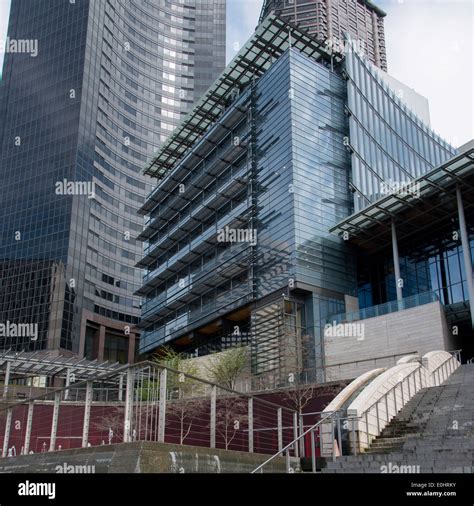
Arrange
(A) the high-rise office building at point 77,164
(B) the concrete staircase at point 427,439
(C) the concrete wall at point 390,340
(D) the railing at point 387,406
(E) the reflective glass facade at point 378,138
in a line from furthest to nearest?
(A) the high-rise office building at point 77,164
(E) the reflective glass facade at point 378,138
(C) the concrete wall at point 390,340
(D) the railing at point 387,406
(B) the concrete staircase at point 427,439

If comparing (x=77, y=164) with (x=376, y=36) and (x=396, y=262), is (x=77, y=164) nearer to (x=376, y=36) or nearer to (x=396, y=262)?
(x=396, y=262)

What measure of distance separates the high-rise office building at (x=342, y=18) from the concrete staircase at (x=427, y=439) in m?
133

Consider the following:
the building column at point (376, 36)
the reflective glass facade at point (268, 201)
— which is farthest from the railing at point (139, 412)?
the building column at point (376, 36)

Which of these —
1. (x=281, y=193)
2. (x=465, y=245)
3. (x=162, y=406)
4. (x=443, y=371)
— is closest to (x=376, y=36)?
(x=281, y=193)

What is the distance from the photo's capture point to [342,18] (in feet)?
506

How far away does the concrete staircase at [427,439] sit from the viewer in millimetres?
12117

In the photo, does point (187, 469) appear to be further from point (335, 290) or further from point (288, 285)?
point (335, 290)

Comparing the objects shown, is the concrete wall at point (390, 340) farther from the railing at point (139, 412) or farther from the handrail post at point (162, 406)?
the handrail post at point (162, 406)

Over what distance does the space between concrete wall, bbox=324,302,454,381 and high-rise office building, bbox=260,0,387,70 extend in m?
115

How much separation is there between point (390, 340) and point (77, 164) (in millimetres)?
63065

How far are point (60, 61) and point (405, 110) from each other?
61581mm

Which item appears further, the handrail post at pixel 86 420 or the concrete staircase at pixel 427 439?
the concrete staircase at pixel 427 439
